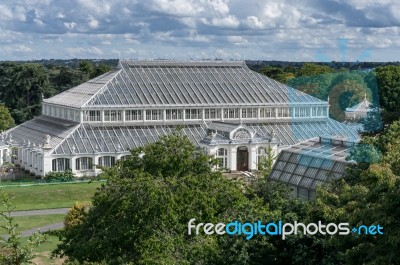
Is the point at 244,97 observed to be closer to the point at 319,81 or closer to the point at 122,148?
the point at 122,148

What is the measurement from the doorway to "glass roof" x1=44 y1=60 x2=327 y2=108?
5.96 meters

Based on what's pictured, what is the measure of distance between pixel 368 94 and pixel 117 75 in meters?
48.8

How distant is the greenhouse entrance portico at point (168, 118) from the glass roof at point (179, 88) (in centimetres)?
10

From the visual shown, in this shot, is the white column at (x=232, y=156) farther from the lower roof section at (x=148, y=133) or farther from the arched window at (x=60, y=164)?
the arched window at (x=60, y=164)

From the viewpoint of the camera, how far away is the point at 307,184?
102 ft

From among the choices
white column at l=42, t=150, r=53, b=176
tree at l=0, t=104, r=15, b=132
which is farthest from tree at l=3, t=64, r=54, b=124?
white column at l=42, t=150, r=53, b=176

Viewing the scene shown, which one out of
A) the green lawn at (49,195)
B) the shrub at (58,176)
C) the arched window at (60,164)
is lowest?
the green lawn at (49,195)

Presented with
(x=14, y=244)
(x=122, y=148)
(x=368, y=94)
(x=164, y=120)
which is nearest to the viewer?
(x=14, y=244)

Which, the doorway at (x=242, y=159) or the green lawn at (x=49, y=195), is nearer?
the green lawn at (x=49, y=195)

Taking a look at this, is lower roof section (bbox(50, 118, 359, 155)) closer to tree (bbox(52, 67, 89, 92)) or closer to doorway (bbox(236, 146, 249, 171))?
doorway (bbox(236, 146, 249, 171))

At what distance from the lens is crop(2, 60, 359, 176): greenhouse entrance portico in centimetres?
5691

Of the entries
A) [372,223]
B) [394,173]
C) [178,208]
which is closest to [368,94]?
[394,173]

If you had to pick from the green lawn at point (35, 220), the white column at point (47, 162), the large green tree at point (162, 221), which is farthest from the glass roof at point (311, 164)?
the white column at point (47, 162)

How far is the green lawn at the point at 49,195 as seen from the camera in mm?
47031
